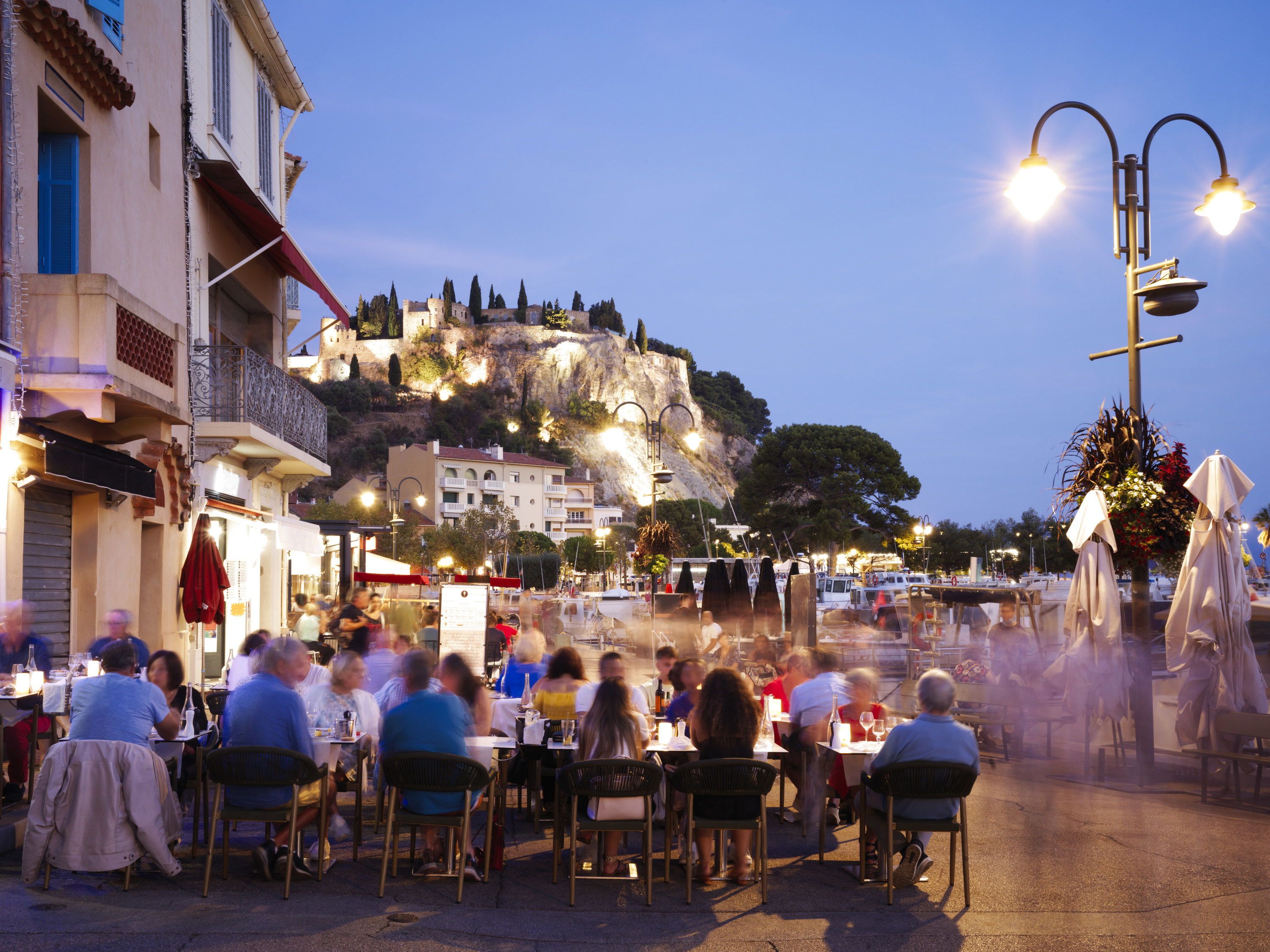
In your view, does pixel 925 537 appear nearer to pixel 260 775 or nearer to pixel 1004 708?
pixel 1004 708

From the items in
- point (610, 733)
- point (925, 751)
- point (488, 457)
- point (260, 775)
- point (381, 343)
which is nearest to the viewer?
point (260, 775)

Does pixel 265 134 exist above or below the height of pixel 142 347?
above

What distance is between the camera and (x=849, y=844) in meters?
7.44

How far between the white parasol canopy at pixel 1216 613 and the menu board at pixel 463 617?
9808mm

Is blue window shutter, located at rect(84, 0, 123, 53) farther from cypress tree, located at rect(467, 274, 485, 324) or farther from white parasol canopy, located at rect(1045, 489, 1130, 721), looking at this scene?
cypress tree, located at rect(467, 274, 485, 324)

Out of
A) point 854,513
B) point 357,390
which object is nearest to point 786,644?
→ point 854,513

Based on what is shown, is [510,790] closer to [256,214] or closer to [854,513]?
[256,214]

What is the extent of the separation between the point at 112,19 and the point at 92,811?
8.86 meters

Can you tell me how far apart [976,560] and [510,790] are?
26176 mm

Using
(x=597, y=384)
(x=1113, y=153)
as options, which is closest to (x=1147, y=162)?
(x=1113, y=153)

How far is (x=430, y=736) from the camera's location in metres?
6.25

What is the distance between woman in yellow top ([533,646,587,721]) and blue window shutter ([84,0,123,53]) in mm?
8250

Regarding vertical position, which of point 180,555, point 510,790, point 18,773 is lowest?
point 510,790

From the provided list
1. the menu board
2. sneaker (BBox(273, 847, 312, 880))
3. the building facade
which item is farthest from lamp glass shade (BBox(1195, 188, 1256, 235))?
the menu board
